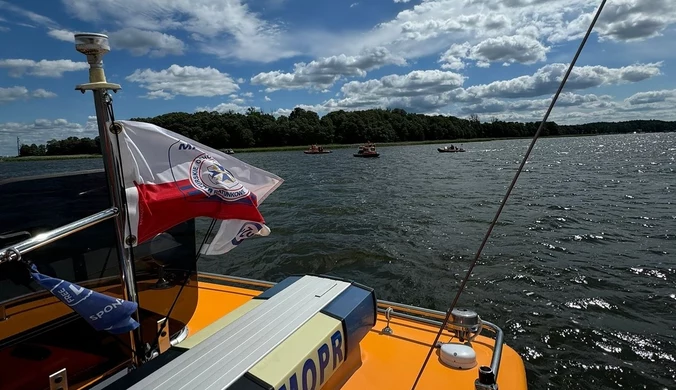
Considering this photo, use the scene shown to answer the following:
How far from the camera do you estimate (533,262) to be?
382 inches

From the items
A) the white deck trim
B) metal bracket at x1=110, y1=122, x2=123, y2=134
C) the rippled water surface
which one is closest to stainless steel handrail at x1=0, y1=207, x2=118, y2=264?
metal bracket at x1=110, y1=122, x2=123, y2=134

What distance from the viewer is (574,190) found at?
20.4 metres

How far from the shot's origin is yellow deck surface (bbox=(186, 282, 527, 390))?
116 inches

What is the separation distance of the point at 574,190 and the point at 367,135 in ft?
299

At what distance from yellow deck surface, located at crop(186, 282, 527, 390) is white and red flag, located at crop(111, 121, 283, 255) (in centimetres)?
136

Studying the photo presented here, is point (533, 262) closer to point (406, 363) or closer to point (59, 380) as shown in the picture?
point (406, 363)

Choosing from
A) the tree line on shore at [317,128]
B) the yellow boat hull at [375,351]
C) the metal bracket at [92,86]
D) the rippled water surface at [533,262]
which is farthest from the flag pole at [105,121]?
the tree line on shore at [317,128]

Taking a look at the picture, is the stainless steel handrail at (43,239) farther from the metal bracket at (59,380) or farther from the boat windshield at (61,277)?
the metal bracket at (59,380)

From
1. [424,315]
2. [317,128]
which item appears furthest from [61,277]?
[317,128]

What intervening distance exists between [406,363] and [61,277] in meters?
2.43

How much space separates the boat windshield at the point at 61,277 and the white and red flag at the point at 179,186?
512mm

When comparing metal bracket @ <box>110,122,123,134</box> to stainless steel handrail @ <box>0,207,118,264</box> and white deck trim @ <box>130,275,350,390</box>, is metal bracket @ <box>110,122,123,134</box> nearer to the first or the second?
stainless steel handrail @ <box>0,207,118,264</box>

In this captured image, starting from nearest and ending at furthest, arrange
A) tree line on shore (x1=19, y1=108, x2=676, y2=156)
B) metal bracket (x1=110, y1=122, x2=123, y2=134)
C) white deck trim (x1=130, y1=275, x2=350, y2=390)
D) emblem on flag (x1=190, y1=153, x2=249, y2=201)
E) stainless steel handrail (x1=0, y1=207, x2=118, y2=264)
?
stainless steel handrail (x1=0, y1=207, x2=118, y2=264) → white deck trim (x1=130, y1=275, x2=350, y2=390) → metal bracket (x1=110, y1=122, x2=123, y2=134) → emblem on flag (x1=190, y1=153, x2=249, y2=201) → tree line on shore (x1=19, y1=108, x2=676, y2=156)

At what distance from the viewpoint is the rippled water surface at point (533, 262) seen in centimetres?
610
